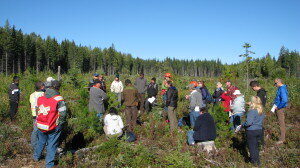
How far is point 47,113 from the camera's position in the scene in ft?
14.2

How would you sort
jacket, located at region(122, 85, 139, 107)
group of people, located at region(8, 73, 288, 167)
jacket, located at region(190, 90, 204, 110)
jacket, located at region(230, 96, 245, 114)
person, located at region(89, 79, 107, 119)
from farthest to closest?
jacket, located at region(122, 85, 139, 107) < jacket, located at region(190, 90, 204, 110) < person, located at region(89, 79, 107, 119) < jacket, located at region(230, 96, 245, 114) < group of people, located at region(8, 73, 288, 167)

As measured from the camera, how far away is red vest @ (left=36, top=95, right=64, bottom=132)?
14.2 ft

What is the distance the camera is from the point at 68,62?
80.6m

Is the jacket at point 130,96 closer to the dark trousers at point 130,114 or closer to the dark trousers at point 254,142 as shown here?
the dark trousers at point 130,114

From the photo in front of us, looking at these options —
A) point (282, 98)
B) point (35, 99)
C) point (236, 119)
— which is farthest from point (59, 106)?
point (282, 98)

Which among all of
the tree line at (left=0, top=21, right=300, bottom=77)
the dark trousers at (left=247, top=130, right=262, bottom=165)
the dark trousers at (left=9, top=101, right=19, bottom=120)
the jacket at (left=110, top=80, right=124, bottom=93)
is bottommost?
the dark trousers at (left=247, top=130, right=262, bottom=165)

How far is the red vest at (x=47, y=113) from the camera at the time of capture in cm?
433

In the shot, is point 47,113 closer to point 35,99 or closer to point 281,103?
point 35,99

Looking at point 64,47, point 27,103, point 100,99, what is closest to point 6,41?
point 64,47

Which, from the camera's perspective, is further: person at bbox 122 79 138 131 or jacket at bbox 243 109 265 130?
person at bbox 122 79 138 131

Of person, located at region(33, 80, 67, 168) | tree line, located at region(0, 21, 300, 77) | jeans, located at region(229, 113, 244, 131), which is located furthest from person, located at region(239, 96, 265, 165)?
tree line, located at region(0, 21, 300, 77)

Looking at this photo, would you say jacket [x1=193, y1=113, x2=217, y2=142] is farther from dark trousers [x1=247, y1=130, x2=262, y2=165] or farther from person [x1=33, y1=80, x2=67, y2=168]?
person [x1=33, y1=80, x2=67, y2=168]

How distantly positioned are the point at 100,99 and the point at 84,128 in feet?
3.60

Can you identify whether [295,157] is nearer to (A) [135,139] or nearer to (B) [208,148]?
(B) [208,148]
